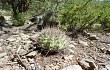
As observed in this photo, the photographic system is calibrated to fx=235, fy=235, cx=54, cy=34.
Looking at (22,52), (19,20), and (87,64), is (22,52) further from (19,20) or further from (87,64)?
(19,20)

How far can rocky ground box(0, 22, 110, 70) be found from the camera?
4.36m

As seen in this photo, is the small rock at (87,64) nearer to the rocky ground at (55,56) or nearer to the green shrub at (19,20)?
the rocky ground at (55,56)

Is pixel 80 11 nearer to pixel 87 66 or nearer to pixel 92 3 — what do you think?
pixel 92 3

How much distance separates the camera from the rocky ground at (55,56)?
4363mm

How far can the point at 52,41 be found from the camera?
4734 millimetres

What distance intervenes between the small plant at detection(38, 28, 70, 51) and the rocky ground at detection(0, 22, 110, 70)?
0.13 metres

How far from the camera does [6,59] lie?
180 inches

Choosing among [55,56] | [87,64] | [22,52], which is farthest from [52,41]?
[87,64]

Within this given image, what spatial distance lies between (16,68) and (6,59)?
1.31ft

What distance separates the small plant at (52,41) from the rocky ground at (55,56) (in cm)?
13

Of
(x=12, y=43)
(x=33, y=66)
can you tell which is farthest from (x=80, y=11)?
(x=33, y=66)

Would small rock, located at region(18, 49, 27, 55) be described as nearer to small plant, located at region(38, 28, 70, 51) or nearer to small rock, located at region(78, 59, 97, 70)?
small plant, located at region(38, 28, 70, 51)

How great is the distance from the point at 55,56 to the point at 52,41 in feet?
1.01

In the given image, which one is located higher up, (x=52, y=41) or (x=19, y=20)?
(x=52, y=41)
